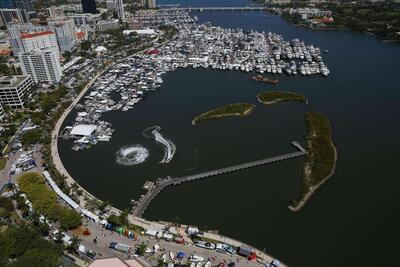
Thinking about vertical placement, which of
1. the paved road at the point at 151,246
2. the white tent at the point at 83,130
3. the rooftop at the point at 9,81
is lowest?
the white tent at the point at 83,130

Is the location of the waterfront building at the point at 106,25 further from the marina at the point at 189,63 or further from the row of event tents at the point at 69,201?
the row of event tents at the point at 69,201

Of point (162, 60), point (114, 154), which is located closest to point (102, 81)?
point (162, 60)

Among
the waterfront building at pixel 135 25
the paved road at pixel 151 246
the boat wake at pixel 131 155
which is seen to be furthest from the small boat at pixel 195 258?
the waterfront building at pixel 135 25

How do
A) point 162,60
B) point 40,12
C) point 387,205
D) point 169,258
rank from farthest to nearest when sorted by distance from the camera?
1. point 40,12
2. point 162,60
3. point 387,205
4. point 169,258

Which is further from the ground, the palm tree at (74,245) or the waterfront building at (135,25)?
the palm tree at (74,245)

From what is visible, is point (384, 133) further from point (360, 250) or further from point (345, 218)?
point (360, 250)

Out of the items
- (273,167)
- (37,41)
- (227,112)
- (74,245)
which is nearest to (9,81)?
(37,41)

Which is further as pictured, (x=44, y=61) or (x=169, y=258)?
(x=44, y=61)
